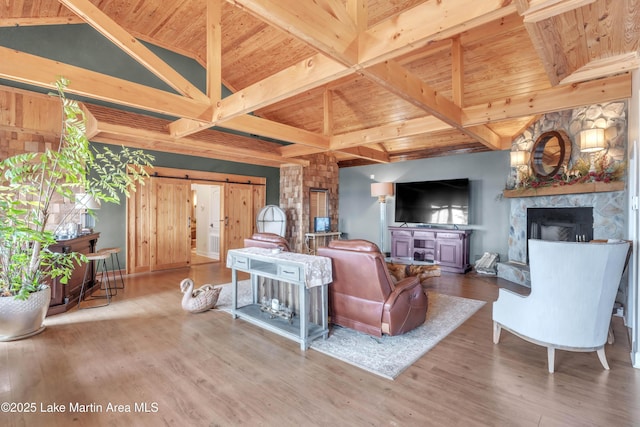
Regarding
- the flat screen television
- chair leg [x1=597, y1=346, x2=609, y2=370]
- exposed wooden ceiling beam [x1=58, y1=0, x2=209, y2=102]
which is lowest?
chair leg [x1=597, y1=346, x2=609, y2=370]

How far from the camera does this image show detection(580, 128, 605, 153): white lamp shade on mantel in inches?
161

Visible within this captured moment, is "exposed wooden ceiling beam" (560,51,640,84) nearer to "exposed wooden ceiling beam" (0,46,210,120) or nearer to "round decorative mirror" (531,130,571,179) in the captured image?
"round decorative mirror" (531,130,571,179)

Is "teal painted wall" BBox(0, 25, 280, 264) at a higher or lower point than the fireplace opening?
higher

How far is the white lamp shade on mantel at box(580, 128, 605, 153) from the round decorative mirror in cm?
70

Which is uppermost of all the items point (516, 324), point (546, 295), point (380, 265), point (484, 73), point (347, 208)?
point (484, 73)

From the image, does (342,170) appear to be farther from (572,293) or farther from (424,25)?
(572,293)

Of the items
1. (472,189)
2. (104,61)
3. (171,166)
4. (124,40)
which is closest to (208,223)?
(171,166)

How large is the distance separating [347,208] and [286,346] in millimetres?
6271

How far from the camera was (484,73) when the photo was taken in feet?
16.0

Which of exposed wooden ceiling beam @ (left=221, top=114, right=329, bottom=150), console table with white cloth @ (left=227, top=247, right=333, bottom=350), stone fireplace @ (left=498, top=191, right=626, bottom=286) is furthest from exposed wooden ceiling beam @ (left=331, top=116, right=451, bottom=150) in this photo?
console table with white cloth @ (left=227, top=247, right=333, bottom=350)

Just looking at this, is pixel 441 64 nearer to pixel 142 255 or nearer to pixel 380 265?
pixel 380 265

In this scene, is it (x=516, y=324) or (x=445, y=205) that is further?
(x=445, y=205)

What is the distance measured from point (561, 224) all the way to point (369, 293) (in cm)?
419

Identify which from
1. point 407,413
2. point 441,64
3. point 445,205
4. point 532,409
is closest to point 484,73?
point 441,64
